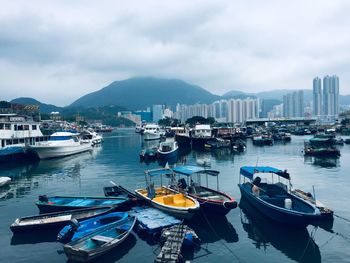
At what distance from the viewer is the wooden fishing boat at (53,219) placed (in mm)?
16791

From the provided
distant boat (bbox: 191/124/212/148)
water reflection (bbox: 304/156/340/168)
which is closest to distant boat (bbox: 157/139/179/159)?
distant boat (bbox: 191/124/212/148)

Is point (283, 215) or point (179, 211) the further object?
point (179, 211)

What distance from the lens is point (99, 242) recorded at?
1390 cm

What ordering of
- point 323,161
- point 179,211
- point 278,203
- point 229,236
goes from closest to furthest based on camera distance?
point 229,236 → point 179,211 → point 278,203 → point 323,161

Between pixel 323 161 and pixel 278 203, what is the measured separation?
28.1 m

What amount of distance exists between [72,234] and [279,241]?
407 inches

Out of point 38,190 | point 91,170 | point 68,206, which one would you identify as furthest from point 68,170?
point 68,206

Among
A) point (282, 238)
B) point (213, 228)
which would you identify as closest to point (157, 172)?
point (213, 228)

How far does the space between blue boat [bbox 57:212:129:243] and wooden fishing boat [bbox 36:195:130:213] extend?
2066 mm

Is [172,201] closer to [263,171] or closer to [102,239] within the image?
[102,239]

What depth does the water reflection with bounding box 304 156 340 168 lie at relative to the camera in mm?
39375

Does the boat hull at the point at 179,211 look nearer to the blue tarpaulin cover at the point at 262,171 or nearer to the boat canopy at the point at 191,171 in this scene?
the boat canopy at the point at 191,171

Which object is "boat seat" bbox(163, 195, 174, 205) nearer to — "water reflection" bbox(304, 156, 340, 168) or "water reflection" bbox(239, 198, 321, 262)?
"water reflection" bbox(239, 198, 321, 262)

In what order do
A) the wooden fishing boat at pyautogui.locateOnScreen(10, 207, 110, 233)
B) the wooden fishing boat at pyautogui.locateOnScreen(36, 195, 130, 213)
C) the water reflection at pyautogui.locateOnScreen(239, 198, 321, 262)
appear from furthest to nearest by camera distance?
1. the wooden fishing boat at pyautogui.locateOnScreen(36, 195, 130, 213)
2. the wooden fishing boat at pyautogui.locateOnScreen(10, 207, 110, 233)
3. the water reflection at pyautogui.locateOnScreen(239, 198, 321, 262)
